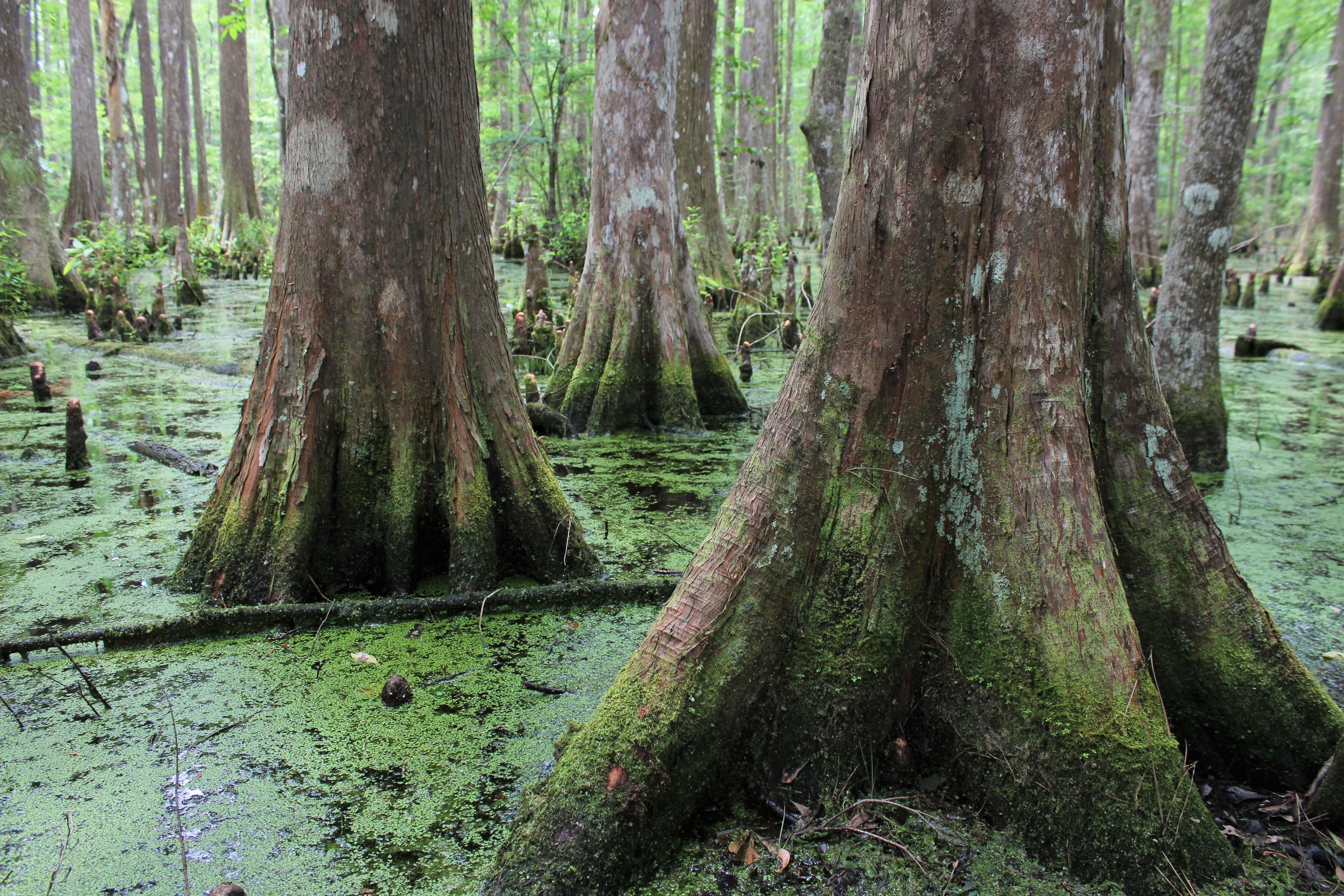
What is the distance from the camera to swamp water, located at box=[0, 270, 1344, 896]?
173 centimetres

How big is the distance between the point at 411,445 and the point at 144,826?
145 centimetres

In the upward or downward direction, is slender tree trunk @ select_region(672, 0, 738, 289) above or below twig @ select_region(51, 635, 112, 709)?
above

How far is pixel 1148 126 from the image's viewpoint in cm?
Result: 1336

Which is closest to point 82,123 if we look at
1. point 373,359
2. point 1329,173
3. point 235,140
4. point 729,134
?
point 235,140

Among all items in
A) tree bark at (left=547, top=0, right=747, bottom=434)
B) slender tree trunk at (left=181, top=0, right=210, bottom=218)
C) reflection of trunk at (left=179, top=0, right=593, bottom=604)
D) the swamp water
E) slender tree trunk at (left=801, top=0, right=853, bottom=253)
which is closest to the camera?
the swamp water

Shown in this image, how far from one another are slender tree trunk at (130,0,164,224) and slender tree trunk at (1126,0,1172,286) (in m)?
20.3

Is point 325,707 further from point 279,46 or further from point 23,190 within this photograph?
point 23,190

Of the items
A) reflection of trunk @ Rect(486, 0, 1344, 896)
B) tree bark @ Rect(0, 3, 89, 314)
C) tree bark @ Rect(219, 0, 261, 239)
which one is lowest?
reflection of trunk @ Rect(486, 0, 1344, 896)

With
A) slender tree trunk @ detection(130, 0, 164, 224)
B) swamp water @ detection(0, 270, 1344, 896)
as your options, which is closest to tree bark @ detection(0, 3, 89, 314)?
swamp water @ detection(0, 270, 1344, 896)

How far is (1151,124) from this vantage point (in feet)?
43.8

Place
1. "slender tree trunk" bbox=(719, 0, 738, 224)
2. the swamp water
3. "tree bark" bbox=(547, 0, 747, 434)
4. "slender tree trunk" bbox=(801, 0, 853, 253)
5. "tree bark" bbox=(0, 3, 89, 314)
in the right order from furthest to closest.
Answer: "slender tree trunk" bbox=(719, 0, 738, 224)
"tree bark" bbox=(0, 3, 89, 314)
"slender tree trunk" bbox=(801, 0, 853, 253)
"tree bark" bbox=(547, 0, 747, 434)
the swamp water

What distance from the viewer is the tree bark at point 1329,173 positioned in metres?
15.4

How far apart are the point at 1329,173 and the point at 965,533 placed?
61.3 feet

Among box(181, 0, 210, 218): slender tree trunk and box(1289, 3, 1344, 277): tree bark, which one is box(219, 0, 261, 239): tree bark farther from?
box(1289, 3, 1344, 277): tree bark
